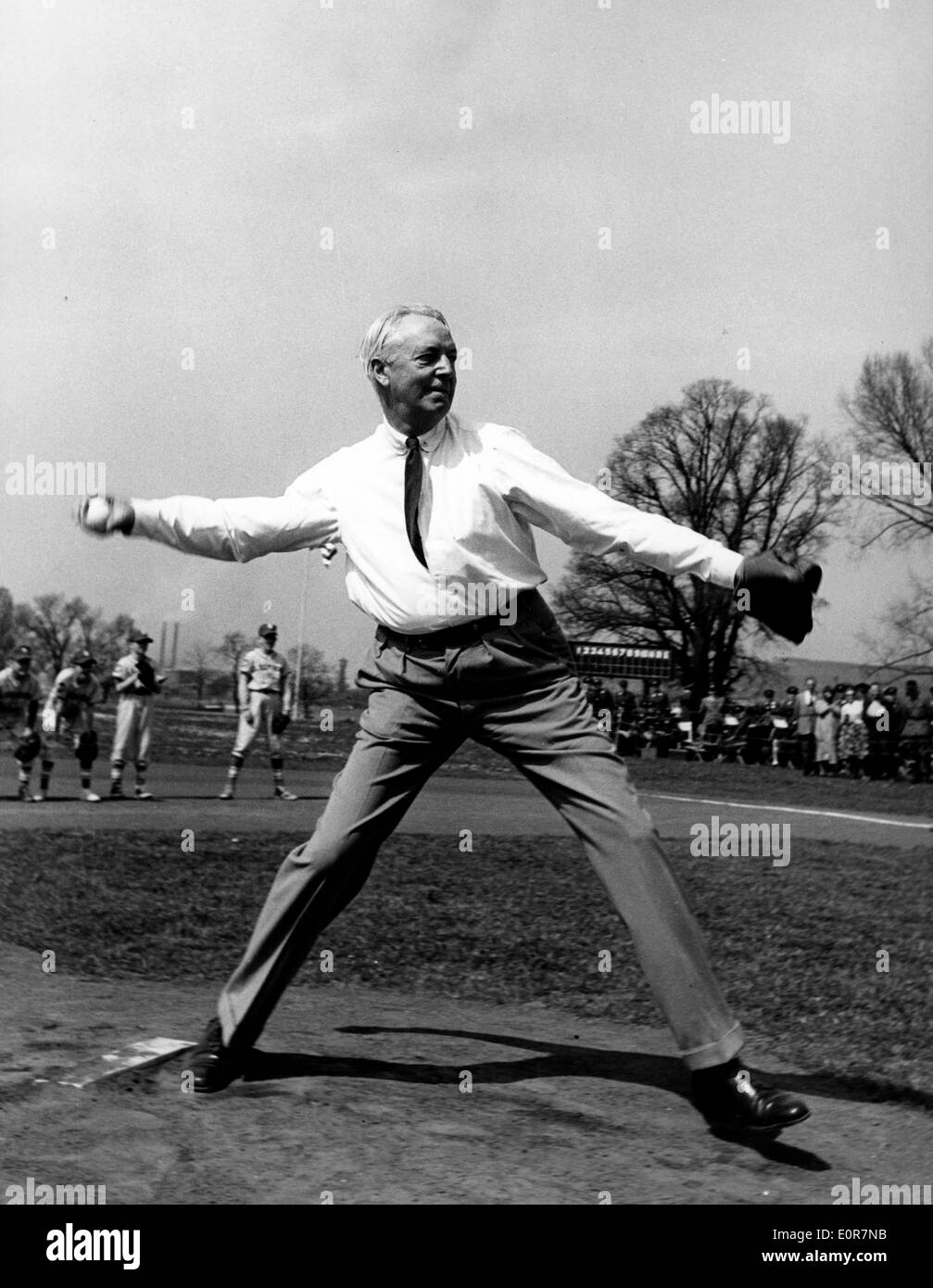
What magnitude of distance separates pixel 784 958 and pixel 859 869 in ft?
12.2

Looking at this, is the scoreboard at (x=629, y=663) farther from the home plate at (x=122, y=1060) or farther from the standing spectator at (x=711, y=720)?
the home plate at (x=122, y=1060)

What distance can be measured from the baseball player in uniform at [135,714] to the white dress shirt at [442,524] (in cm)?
1073

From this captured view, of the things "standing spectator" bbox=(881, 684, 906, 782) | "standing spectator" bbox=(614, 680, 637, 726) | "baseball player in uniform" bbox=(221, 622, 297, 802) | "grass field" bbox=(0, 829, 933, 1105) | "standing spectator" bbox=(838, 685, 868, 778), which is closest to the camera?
"grass field" bbox=(0, 829, 933, 1105)

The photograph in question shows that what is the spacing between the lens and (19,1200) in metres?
3.22

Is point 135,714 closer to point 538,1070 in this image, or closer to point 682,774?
point 682,774

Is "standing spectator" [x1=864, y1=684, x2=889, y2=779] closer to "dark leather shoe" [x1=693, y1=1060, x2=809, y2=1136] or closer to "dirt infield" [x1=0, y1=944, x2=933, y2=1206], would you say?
"dirt infield" [x1=0, y1=944, x2=933, y2=1206]

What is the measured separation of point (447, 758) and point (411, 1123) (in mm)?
895

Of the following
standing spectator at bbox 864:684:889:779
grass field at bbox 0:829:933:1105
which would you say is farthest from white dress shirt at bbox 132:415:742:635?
standing spectator at bbox 864:684:889:779

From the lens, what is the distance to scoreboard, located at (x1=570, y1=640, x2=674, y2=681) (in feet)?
131

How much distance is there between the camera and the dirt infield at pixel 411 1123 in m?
3.36

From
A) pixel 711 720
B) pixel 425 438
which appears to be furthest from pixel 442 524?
pixel 711 720

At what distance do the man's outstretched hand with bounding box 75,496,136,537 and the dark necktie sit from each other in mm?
Result: 718

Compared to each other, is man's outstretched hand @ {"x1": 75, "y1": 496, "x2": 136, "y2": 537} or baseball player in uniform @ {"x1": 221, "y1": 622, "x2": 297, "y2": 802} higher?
man's outstretched hand @ {"x1": 75, "y1": 496, "x2": 136, "y2": 537}
